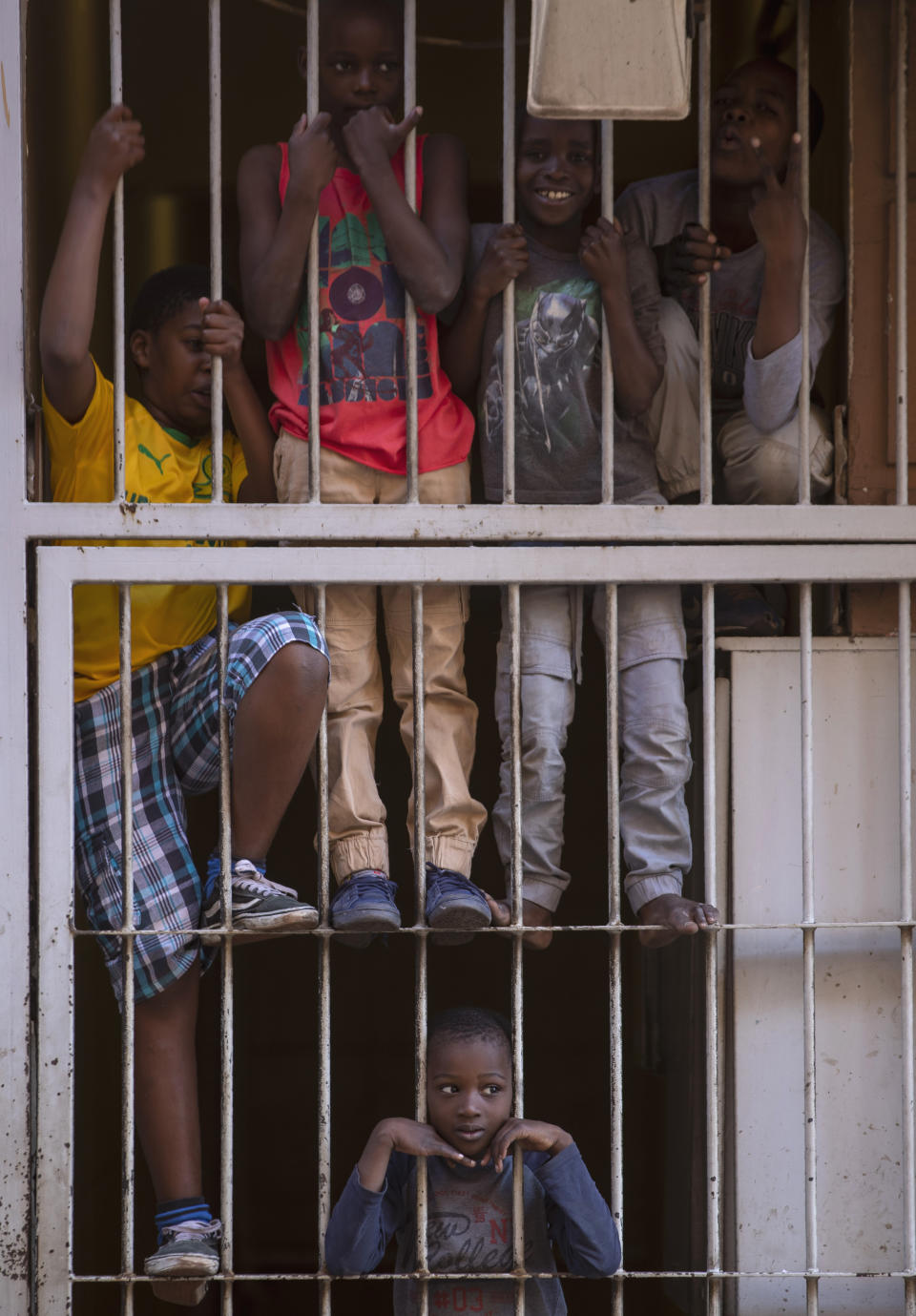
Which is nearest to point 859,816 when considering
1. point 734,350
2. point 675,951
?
point 675,951

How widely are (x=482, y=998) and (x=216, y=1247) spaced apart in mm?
1595

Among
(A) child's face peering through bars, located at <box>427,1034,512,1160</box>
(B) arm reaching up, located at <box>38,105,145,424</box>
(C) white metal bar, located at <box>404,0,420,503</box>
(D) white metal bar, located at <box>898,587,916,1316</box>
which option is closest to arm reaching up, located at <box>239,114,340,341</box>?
(C) white metal bar, located at <box>404,0,420,503</box>

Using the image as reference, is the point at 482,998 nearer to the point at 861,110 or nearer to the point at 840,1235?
the point at 840,1235

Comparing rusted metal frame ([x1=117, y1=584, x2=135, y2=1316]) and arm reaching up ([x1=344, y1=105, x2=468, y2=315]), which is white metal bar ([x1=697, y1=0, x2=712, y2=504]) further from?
rusted metal frame ([x1=117, y1=584, x2=135, y2=1316])

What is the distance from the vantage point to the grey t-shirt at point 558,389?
10.1ft

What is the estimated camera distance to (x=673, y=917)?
114 inches

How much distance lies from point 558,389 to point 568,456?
129 mm

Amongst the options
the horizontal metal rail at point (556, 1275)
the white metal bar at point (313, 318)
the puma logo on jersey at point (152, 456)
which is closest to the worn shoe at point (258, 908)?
the horizontal metal rail at point (556, 1275)

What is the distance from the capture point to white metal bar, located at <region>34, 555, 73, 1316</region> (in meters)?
2.79

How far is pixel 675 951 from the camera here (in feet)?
11.4

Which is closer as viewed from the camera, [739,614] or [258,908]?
[258,908]

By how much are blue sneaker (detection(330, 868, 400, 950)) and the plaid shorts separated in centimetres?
26

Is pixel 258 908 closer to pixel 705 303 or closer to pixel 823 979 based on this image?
pixel 823 979

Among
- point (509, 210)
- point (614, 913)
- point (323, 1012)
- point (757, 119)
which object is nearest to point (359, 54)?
point (509, 210)
